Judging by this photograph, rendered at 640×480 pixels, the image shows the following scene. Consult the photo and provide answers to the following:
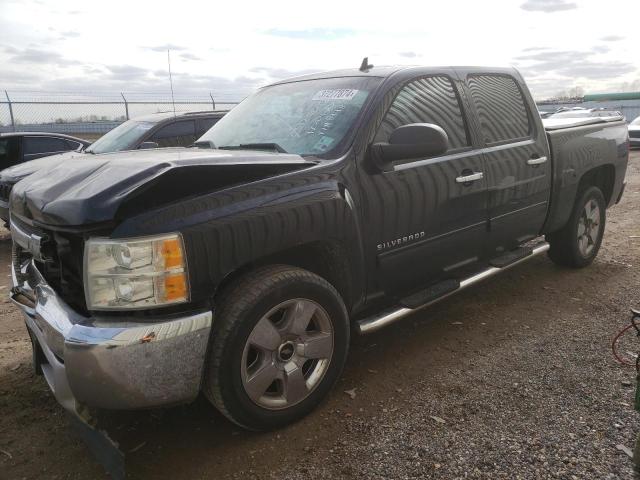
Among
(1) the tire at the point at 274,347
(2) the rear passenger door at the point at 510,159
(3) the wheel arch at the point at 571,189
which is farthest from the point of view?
(3) the wheel arch at the point at 571,189

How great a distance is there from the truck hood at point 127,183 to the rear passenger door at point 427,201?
648mm

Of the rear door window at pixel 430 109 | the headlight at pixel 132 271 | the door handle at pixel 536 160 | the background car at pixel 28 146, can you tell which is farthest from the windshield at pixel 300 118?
the background car at pixel 28 146

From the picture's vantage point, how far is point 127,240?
2084mm

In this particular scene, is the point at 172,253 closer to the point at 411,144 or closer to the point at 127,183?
the point at 127,183

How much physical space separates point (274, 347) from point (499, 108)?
264 centimetres

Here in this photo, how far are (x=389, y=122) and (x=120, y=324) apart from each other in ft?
6.18

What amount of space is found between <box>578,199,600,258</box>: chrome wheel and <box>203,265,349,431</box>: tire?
3.20m

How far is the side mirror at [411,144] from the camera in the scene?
9.12 ft

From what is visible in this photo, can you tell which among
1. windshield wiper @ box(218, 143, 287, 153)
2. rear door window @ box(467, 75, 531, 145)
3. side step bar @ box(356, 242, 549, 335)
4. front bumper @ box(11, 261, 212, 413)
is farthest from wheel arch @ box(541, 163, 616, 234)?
front bumper @ box(11, 261, 212, 413)

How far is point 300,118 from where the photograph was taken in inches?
128

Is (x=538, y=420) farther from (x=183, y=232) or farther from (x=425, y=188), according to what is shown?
(x=183, y=232)

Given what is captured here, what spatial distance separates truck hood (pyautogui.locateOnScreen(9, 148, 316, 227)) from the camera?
6.89 feet

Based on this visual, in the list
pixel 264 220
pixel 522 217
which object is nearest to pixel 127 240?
pixel 264 220

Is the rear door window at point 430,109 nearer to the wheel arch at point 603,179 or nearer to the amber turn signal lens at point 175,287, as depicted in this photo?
the amber turn signal lens at point 175,287
